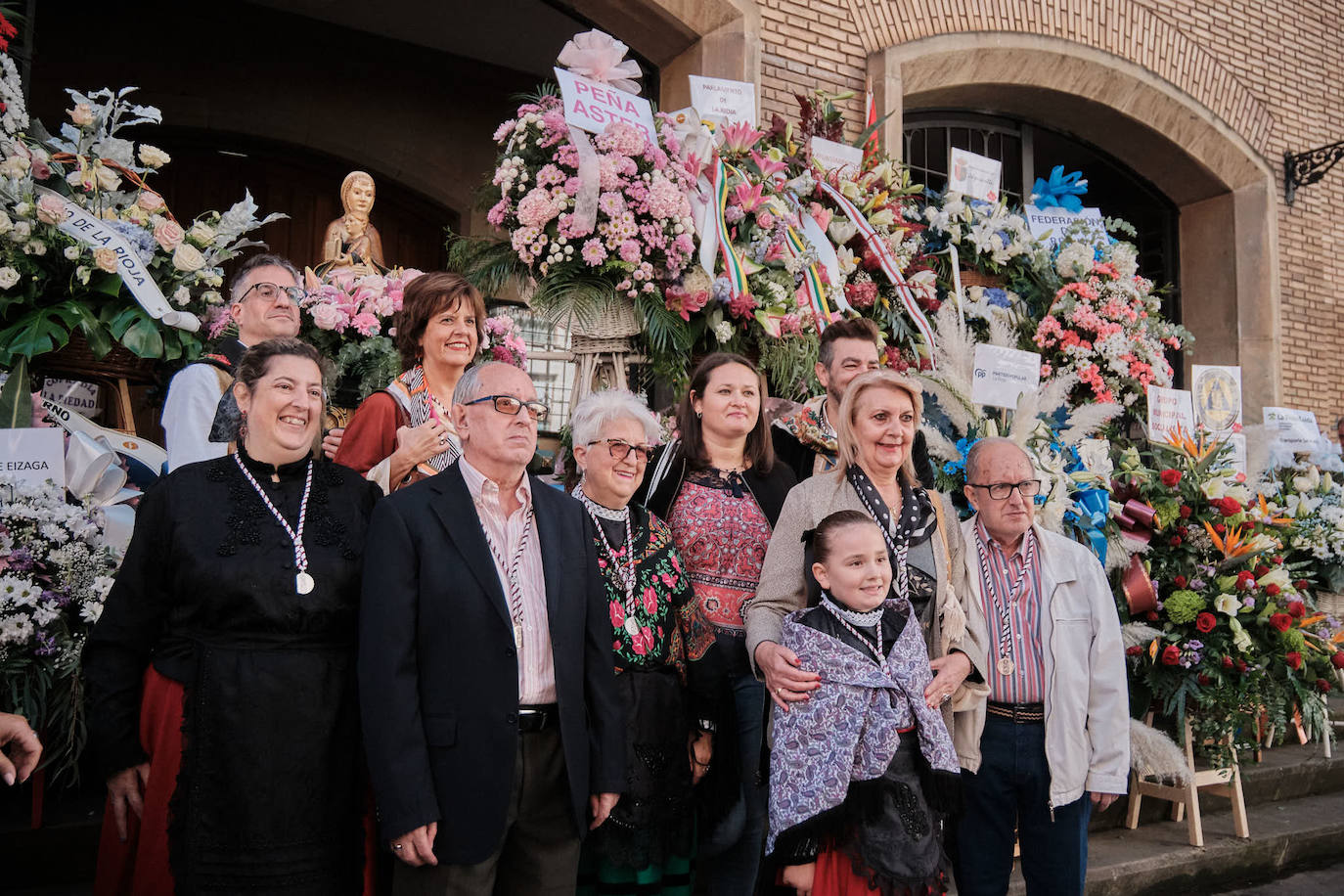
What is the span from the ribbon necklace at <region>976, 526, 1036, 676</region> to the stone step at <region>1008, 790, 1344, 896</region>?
154cm

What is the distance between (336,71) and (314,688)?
305 inches

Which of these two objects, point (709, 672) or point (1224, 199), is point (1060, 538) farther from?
point (1224, 199)

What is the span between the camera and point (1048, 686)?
2.84 metres

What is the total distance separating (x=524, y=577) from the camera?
2344mm

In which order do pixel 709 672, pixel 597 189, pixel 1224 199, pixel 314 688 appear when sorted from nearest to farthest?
pixel 314 688, pixel 709 672, pixel 597 189, pixel 1224 199

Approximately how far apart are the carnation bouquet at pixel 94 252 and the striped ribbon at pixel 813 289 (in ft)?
7.67

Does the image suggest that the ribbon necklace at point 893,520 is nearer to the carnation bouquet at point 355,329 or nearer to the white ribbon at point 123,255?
the carnation bouquet at point 355,329

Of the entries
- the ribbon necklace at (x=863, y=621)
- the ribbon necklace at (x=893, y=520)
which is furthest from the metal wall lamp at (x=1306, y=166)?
the ribbon necklace at (x=863, y=621)

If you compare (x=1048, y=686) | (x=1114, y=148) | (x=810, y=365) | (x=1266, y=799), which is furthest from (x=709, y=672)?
(x=1114, y=148)

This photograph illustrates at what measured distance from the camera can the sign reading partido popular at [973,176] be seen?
251 inches

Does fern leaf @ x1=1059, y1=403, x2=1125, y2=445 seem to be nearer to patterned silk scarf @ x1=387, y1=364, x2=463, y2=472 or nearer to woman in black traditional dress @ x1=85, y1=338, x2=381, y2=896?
patterned silk scarf @ x1=387, y1=364, x2=463, y2=472

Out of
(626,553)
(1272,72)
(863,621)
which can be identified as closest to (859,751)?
Answer: (863,621)

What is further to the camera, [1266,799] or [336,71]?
[336,71]

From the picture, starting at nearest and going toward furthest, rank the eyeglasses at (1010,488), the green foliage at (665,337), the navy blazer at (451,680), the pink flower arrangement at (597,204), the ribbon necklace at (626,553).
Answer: the navy blazer at (451,680)
the ribbon necklace at (626,553)
the eyeglasses at (1010,488)
the pink flower arrangement at (597,204)
the green foliage at (665,337)
